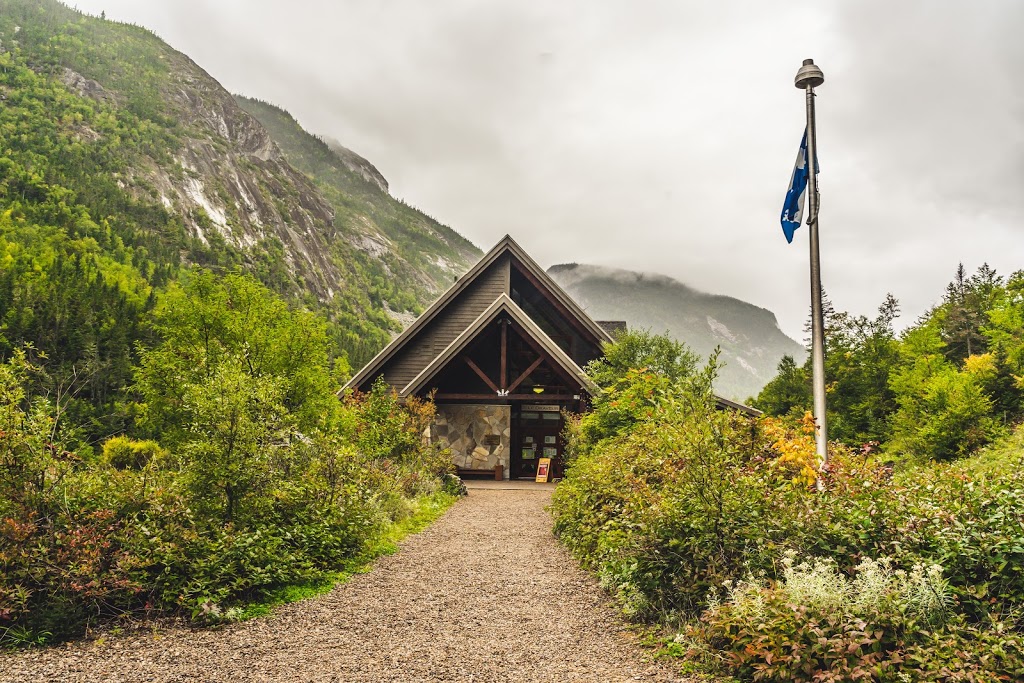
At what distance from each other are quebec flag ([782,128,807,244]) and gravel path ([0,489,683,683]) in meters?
5.84

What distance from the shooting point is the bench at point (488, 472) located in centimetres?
2127

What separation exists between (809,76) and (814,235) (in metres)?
2.22

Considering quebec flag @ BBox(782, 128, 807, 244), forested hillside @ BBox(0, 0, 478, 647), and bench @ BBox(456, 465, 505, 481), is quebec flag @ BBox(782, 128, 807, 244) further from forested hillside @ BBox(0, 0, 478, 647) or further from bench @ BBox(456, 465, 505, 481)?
bench @ BBox(456, 465, 505, 481)

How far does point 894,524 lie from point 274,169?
166 m

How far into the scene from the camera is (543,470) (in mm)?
21656

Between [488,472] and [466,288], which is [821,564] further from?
[466,288]

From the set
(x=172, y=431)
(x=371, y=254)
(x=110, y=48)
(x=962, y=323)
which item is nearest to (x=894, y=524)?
(x=172, y=431)

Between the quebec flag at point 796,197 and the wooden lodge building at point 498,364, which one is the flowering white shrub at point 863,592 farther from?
the wooden lodge building at point 498,364

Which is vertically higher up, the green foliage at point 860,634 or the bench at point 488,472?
the green foliage at point 860,634

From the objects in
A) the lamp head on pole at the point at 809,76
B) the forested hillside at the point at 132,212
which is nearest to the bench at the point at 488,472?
the lamp head on pole at the point at 809,76

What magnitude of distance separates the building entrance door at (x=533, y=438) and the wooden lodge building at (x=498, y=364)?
4 cm

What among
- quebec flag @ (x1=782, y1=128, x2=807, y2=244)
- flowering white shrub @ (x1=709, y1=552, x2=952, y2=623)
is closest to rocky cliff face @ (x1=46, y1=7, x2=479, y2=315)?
quebec flag @ (x1=782, y1=128, x2=807, y2=244)

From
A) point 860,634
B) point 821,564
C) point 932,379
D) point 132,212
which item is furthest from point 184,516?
point 132,212

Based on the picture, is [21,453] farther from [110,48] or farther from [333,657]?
[110,48]
